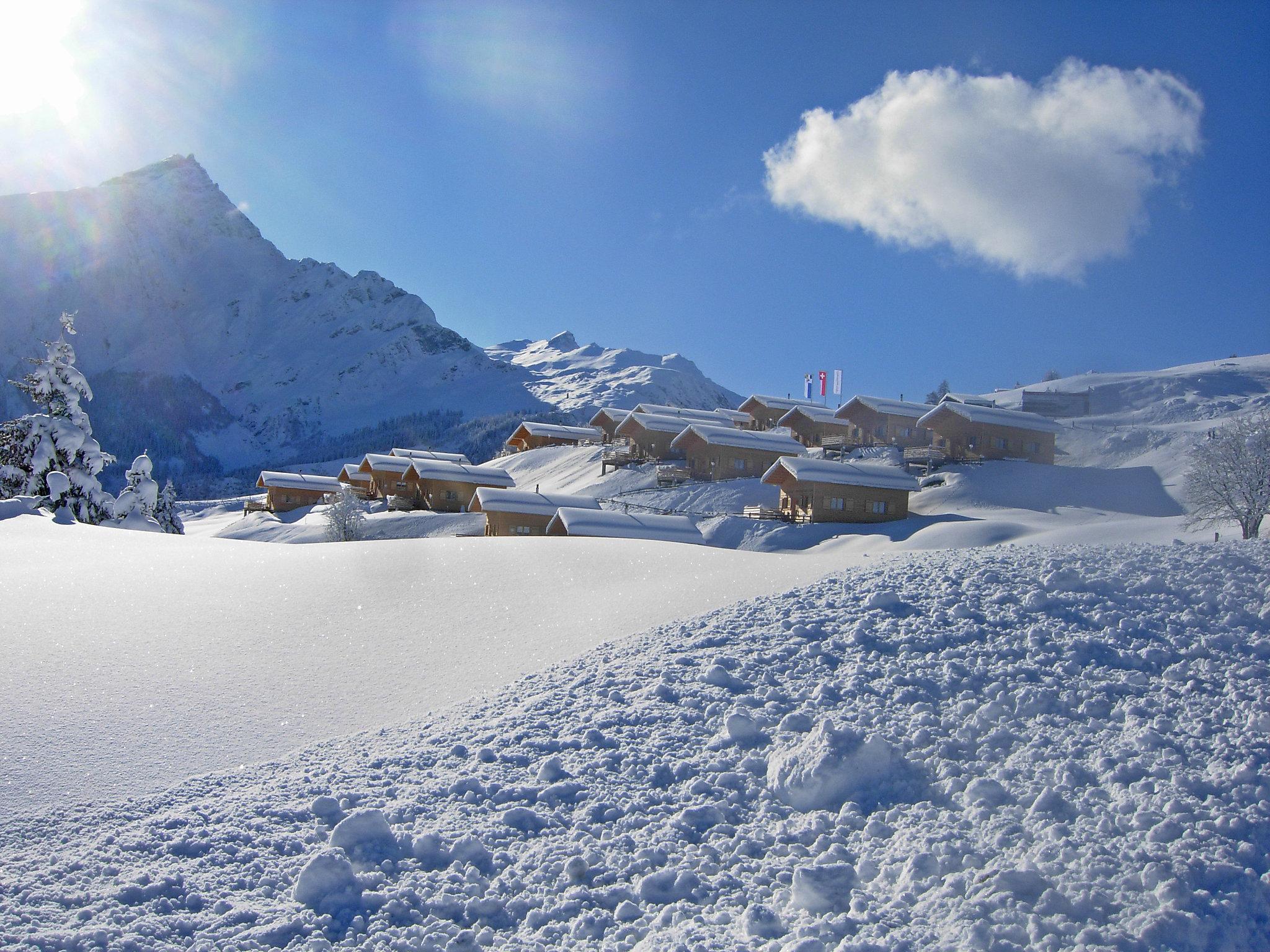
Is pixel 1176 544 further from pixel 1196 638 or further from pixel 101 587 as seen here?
pixel 101 587

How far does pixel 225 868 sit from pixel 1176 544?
12.2m

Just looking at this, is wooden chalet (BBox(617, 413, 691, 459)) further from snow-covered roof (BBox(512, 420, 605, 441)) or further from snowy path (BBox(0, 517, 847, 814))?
snowy path (BBox(0, 517, 847, 814))

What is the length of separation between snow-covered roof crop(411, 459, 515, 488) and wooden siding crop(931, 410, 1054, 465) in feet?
101

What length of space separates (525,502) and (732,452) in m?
17.4

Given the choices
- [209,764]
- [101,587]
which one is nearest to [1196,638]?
[209,764]

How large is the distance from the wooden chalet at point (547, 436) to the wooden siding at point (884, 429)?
26.3m

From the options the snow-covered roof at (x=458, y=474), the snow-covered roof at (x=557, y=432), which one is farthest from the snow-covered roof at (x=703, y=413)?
the snow-covered roof at (x=458, y=474)

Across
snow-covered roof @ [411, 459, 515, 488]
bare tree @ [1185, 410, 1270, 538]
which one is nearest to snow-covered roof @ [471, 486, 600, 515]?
snow-covered roof @ [411, 459, 515, 488]

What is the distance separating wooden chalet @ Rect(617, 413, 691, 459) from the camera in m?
58.0

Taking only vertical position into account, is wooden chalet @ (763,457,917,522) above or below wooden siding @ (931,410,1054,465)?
below

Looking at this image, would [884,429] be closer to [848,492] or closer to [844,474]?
[848,492]

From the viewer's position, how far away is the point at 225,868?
18.2 ft

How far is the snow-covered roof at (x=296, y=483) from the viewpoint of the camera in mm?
69750

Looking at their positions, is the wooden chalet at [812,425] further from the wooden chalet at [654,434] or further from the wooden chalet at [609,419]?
the wooden chalet at [609,419]
